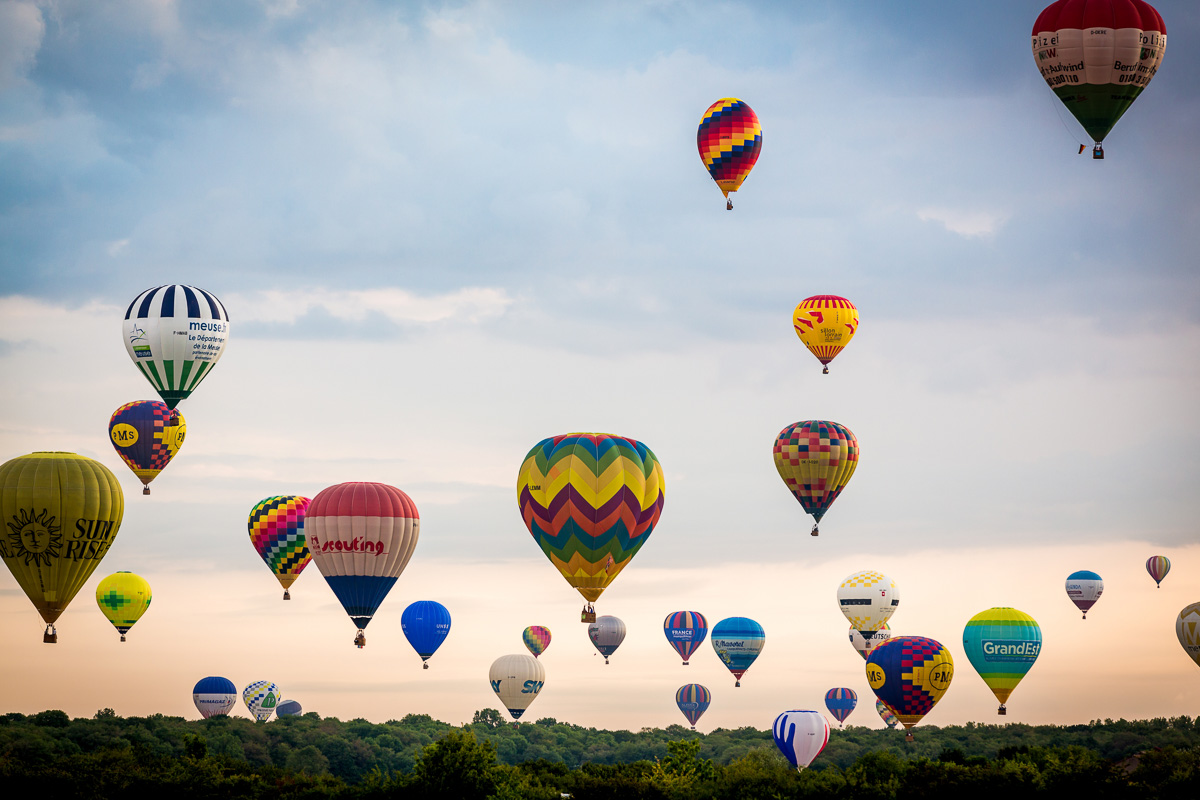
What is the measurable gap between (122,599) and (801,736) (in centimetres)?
3879

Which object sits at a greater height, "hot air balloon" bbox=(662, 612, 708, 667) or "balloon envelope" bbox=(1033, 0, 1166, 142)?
"balloon envelope" bbox=(1033, 0, 1166, 142)

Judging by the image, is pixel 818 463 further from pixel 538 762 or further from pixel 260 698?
pixel 260 698

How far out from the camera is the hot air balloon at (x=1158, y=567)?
95312 millimetres

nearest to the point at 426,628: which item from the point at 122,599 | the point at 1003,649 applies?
the point at 122,599

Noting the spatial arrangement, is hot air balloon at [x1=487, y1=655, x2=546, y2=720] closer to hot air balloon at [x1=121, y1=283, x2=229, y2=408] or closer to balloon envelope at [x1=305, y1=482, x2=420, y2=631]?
balloon envelope at [x1=305, y1=482, x2=420, y2=631]

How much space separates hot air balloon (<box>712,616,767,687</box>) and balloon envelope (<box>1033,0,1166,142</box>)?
158 ft

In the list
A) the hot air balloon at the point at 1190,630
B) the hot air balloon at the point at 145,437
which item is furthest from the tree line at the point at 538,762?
the hot air balloon at the point at 145,437

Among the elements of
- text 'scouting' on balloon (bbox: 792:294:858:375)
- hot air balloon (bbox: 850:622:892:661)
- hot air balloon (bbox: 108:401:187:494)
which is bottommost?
hot air balloon (bbox: 850:622:892:661)

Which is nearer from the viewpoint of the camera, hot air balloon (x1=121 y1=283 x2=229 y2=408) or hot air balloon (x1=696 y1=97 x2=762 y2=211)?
hot air balloon (x1=121 y1=283 x2=229 y2=408)

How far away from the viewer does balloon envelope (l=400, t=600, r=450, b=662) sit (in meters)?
80.5

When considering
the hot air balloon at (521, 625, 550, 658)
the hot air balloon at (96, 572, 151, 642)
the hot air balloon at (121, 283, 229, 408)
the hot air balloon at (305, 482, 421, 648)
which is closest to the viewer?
the hot air balloon at (305, 482, 421, 648)

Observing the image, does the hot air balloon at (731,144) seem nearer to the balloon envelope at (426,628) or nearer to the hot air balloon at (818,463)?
the hot air balloon at (818,463)

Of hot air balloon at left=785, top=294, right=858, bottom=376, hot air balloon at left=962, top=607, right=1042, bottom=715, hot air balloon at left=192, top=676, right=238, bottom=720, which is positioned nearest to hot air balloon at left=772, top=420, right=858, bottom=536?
hot air balloon at left=785, top=294, right=858, bottom=376

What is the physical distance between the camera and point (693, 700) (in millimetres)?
97562
